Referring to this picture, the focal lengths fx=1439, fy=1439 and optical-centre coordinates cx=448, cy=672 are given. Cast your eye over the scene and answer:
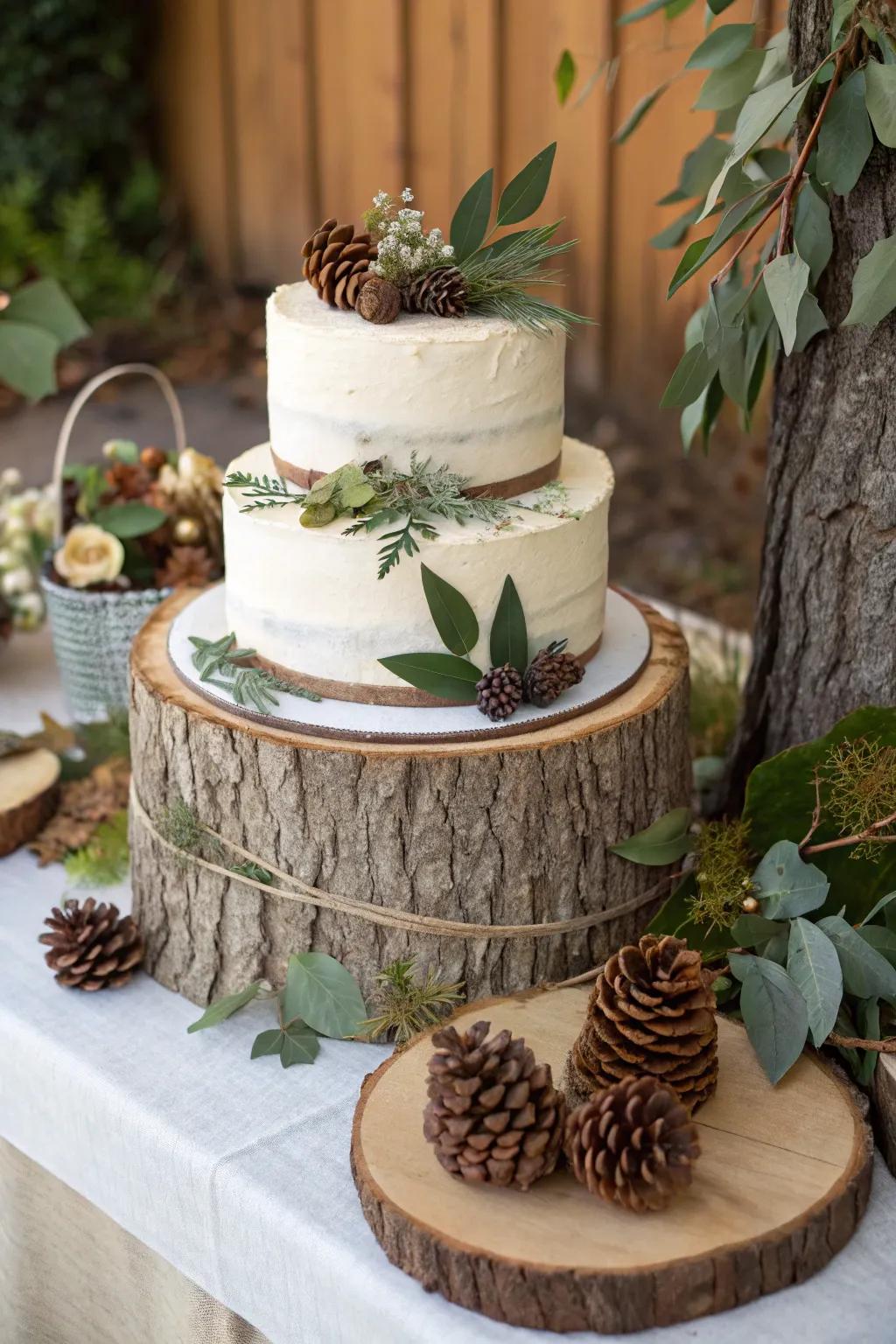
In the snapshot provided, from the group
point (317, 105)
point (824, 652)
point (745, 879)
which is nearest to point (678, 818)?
point (745, 879)

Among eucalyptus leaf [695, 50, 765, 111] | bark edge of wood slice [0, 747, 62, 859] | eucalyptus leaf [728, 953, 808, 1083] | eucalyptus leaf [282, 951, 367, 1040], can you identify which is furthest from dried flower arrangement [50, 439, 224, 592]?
eucalyptus leaf [728, 953, 808, 1083]

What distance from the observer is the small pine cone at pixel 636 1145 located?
1066 mm

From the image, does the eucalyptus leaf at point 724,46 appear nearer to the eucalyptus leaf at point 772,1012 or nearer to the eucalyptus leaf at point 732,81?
the eucalyptus leaf at point 732,81

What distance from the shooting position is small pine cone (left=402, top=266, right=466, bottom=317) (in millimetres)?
1348

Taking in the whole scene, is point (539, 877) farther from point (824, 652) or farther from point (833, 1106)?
point (824, 652)

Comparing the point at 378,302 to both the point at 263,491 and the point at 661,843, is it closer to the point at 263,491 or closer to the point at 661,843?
the point at 263,491

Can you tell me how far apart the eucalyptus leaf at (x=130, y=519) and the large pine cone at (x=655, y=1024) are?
980 mm

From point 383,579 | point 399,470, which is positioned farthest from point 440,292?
point 383,579

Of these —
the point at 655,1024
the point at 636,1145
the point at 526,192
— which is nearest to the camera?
the point at 636,1145

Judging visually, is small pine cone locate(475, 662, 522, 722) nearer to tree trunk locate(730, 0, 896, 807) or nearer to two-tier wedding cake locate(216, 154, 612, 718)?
two-tier wedding cake locate(216, 154, 612, 718)

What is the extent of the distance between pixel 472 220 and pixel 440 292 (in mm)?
116

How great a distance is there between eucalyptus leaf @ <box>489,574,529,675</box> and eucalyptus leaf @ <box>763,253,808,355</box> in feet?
1.07

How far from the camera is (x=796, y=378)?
1.50 metres

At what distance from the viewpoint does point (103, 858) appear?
1.67 meters
